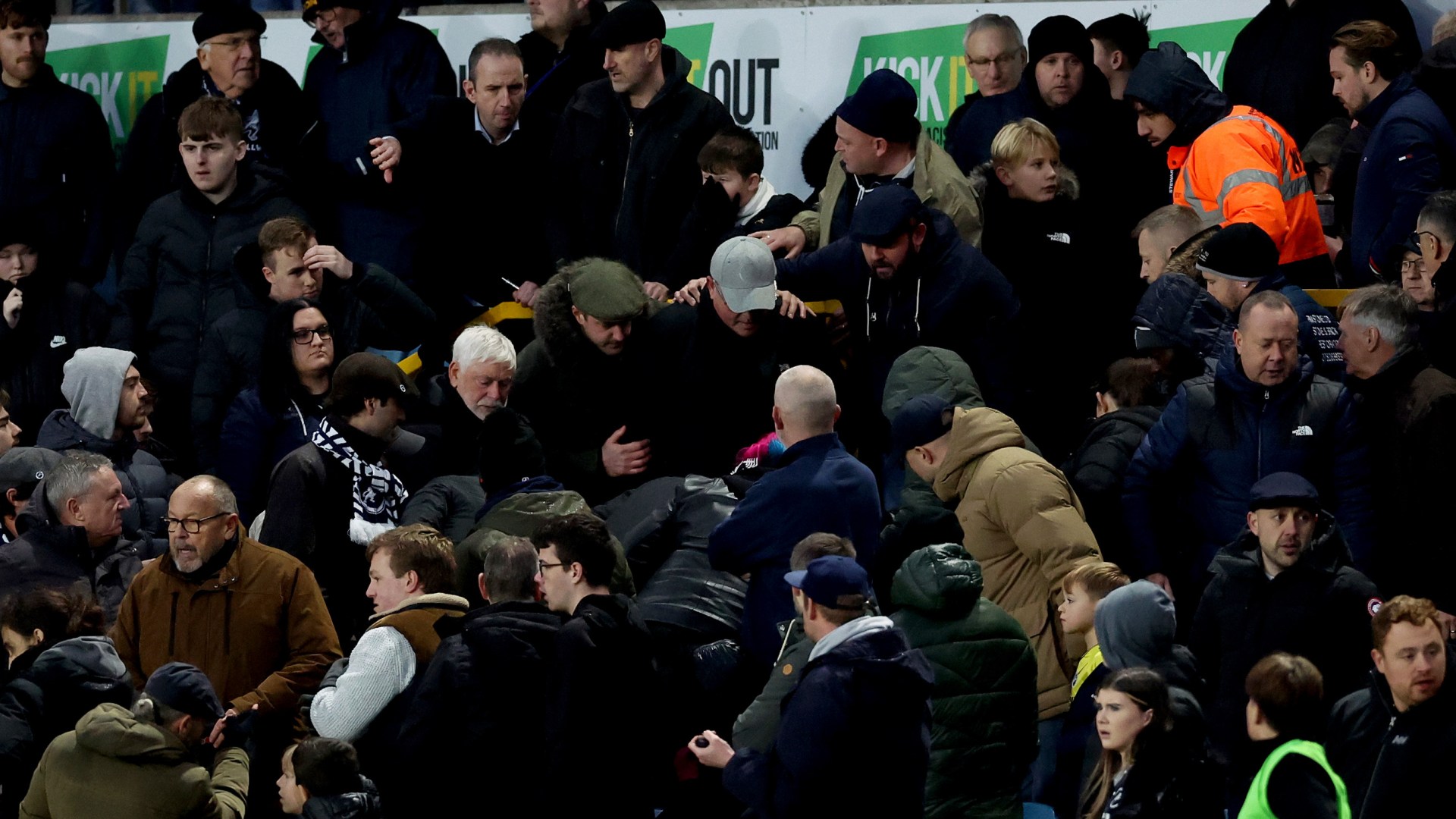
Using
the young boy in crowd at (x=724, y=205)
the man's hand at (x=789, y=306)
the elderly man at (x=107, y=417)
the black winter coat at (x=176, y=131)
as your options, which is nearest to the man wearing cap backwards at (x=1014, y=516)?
the man's hand at (x=789, y=306)

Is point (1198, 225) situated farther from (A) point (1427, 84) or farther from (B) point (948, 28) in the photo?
(B) point (948, 28)

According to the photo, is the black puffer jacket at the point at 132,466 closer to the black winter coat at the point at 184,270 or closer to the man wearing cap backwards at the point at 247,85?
the black winter coat at the point at 184,270

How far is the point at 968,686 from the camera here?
7.31 metres

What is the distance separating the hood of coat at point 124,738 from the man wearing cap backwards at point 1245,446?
3.61 metres

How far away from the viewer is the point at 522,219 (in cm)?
1086

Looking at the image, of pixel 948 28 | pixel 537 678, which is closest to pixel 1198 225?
pixel 948 28

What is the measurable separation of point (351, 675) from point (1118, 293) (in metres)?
4.30

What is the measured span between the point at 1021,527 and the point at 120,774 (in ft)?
10.4

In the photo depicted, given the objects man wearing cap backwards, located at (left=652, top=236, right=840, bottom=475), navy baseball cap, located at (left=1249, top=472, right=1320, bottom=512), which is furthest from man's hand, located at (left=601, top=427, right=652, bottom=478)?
navy baseball cap, located at (left=1249, top=472, right=1320, bottom=512)

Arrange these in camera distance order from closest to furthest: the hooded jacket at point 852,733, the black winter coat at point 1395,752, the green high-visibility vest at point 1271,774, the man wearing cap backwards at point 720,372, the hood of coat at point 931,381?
the hooded jacket at point 852,733 < the green high-visibility vest at point 1271,774 < the black winter coat at point 1395,752 < the hood of coat at point 931,381 < the man wearing cap backwards at point 720,372

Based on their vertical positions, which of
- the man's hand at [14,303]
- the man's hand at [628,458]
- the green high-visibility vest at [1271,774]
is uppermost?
the man's hand at [14,303]

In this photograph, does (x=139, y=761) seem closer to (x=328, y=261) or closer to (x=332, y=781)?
(x=332, y=781)

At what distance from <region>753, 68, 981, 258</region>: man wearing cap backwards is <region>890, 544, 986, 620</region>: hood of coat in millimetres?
2573

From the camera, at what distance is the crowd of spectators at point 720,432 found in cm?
727
